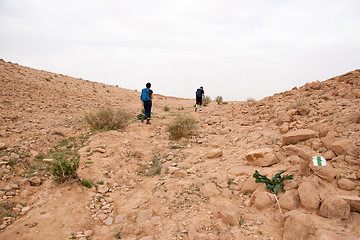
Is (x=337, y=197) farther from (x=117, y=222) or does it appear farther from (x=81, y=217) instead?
(x=81, y=217)

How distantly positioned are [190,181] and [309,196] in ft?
6.08

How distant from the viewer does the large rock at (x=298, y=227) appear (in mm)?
2053

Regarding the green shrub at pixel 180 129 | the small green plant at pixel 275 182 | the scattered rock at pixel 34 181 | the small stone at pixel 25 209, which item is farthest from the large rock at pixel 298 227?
the green shrub at pixel 180 129

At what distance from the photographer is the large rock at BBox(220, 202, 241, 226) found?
2.48m

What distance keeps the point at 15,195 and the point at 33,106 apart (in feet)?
17.8

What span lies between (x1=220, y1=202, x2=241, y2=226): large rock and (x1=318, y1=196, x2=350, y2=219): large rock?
3.01ft

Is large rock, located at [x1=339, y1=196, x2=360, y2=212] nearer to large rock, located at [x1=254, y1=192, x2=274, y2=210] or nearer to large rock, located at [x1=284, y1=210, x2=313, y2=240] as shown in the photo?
large rock, located at [x1=284, y1=210, x2=313, y2=240]

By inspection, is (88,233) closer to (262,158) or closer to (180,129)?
(262,158)

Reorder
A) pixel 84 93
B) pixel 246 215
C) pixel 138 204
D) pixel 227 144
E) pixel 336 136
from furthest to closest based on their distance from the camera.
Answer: pixel 84 93 < pixel 227 144 < pixel 336 136 < pixel 138 204 < pixel 246 215

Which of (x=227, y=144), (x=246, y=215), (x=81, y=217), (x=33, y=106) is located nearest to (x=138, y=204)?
(x=81, y=217)

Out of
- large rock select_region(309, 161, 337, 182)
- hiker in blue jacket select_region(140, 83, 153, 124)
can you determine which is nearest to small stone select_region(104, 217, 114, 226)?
large rock select_region(309, 161, 337, 182)

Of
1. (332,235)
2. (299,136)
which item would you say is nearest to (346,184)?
(332,235)

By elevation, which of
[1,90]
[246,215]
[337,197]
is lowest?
[246,215]

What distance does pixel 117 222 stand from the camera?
9.63 ft
